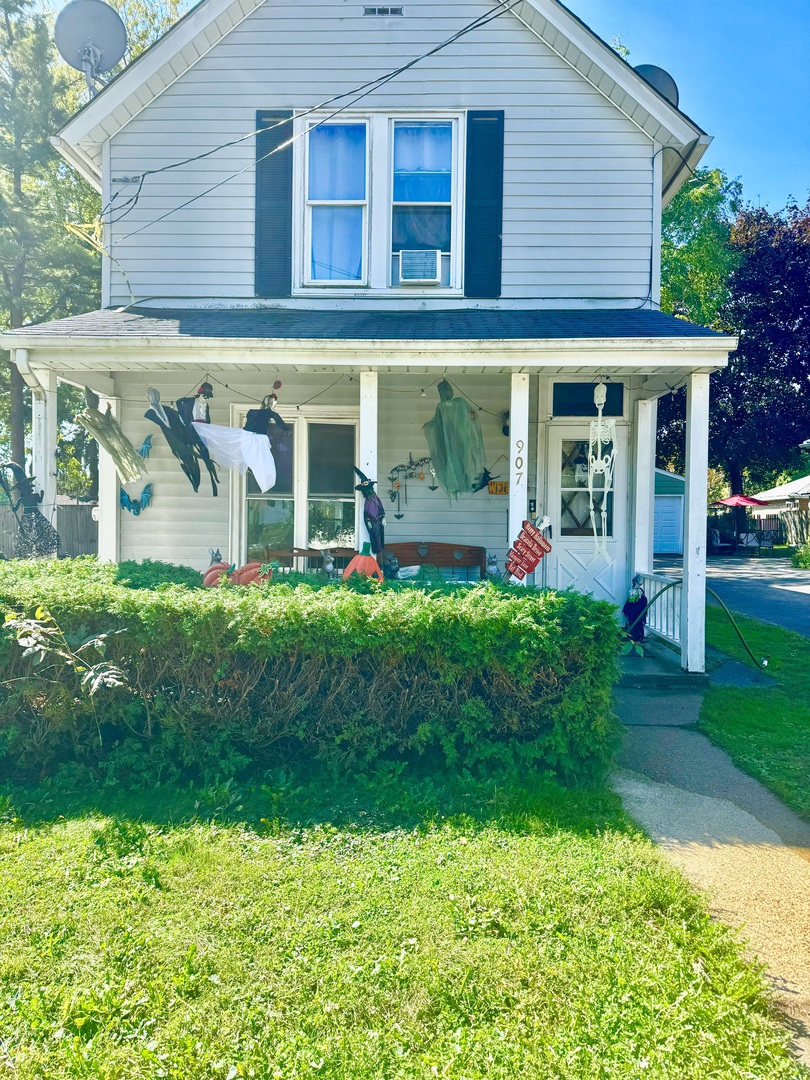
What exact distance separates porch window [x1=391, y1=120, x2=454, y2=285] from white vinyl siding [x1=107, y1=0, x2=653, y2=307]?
26cm

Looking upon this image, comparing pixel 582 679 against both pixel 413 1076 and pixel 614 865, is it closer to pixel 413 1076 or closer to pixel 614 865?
pixel 614 865

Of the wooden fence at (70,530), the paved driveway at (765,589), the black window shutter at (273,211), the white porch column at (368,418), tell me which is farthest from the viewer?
the wooden fence at (70,530)

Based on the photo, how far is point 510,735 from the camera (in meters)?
4.77

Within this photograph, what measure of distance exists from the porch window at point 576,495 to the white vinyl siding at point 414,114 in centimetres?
173

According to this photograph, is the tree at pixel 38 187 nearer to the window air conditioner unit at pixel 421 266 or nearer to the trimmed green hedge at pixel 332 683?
the window air conditioner unit at pixel 421 266

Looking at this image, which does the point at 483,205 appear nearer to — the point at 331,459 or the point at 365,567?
the point at 331,459

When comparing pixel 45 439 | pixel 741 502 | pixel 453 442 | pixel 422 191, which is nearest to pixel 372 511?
pixel 453 442

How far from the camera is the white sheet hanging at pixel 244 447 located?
288 inches

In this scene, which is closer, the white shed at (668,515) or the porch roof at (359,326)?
the porch roof at (359,326)

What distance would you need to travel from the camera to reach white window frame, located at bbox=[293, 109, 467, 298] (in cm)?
832

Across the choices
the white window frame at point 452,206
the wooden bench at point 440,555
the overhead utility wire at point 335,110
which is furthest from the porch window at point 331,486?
the overhead utility wire at point 335,110

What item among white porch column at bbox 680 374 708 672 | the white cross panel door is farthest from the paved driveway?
white porch column at bbox 680 374 708 672

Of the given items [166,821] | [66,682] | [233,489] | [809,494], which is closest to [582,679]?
[166,821]

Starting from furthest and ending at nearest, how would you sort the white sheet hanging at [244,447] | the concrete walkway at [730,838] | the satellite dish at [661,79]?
1. the satellite dish at [661,79]
2. the white sheet hanging at [244,447]
3. the concrete walkway at [730,838]
